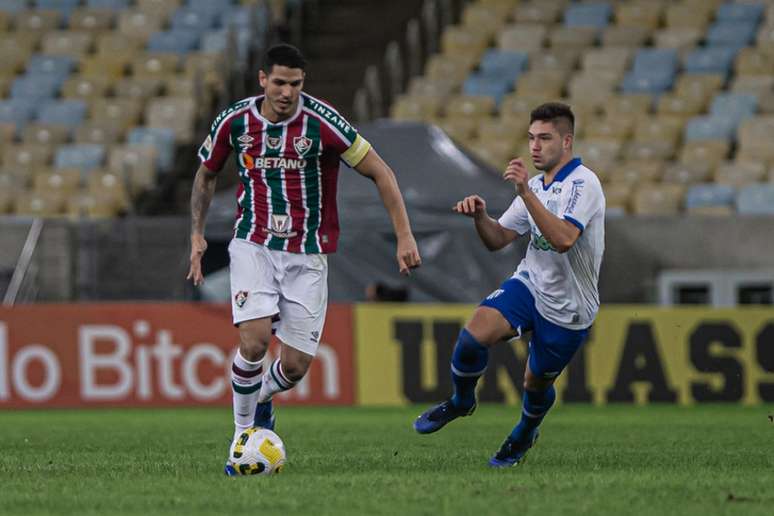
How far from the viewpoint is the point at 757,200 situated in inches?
752

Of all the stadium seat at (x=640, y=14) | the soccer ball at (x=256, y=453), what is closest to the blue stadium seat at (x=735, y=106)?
the stadium seat at (x=640, y=14)

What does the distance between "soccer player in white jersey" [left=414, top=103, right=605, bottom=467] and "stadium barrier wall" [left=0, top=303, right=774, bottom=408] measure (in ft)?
26.3

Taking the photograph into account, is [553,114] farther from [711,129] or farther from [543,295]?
[711,129]

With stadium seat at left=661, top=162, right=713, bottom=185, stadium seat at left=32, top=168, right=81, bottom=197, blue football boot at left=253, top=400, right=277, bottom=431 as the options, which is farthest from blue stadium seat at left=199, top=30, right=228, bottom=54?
blue football boot at left=253, top=400, right=277, bottom=431

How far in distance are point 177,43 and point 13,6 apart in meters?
3.18

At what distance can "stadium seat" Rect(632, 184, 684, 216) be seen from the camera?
19.5m

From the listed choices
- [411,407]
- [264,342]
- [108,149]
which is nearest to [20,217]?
[108,149]

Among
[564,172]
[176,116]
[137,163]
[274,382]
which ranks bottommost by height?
[274,382]

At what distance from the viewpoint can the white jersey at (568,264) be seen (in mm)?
8367

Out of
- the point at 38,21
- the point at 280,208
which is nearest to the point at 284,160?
the point at 280,208

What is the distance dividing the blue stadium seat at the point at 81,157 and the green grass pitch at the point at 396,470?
776 cm

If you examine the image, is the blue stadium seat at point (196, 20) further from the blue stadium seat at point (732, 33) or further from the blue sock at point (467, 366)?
the blue sock at point (467, 366)

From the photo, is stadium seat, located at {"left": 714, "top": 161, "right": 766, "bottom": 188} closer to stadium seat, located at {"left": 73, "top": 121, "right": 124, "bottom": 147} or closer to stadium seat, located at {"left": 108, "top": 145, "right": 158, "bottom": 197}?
stadium seat, located at {"left": 108, "top": 145, "right": 158, "bottom": 197}

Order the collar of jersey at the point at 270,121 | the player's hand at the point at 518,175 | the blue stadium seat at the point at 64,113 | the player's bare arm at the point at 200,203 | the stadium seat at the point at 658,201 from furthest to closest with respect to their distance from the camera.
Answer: the blue stadium seat at the point at 64,113 → the stadium seat at the point at 658,201 → the player's bare arm at the point at 200,203 → the collar of jersey at the point at 270,121 → the player's hand at the point at 518,175
